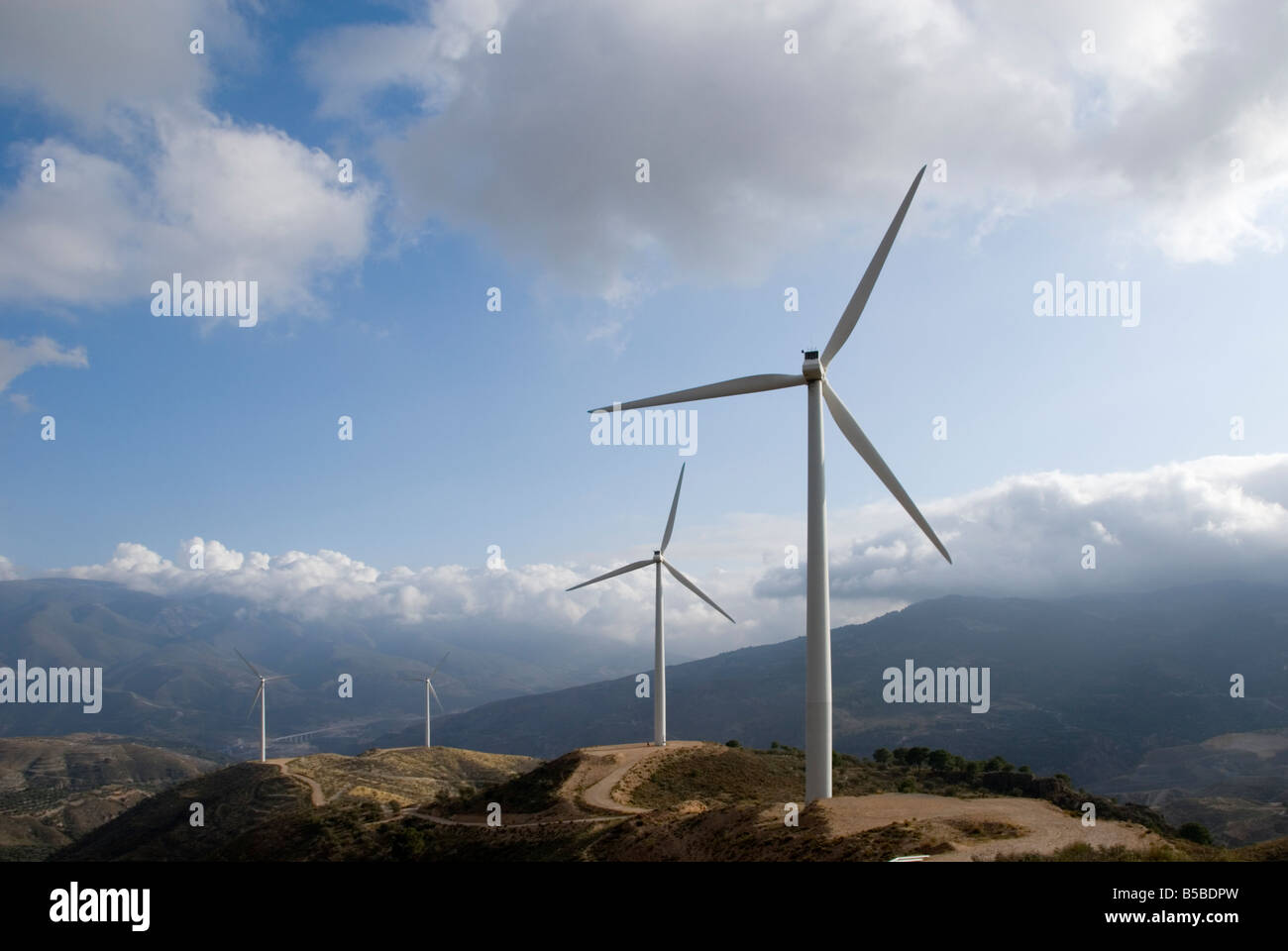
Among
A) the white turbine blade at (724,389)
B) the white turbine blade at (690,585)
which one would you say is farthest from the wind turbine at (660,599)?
the white turbine blade at (724,389)

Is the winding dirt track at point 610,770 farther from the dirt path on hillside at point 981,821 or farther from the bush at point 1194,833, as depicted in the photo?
the bush at point 1194,833

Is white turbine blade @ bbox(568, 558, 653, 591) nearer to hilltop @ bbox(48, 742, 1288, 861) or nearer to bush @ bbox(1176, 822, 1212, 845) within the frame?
hilltop @ bbox(48, 742, 1288, 861)

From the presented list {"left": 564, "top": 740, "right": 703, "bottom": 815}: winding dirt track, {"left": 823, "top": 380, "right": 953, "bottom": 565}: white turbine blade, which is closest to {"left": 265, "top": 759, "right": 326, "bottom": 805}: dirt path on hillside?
{"left": 564, "top": 740, "right": 703, "bottom": 815}: winding dirt track

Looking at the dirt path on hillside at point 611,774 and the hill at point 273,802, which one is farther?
the hill at point 273,802

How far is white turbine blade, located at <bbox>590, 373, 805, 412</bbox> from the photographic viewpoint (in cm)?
5166

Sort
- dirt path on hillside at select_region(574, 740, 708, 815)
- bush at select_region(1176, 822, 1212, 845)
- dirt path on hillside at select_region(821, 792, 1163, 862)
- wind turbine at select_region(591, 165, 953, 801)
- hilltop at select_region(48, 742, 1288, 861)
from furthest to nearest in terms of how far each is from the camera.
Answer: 1. dirt path on hillside at select_region(574, 740, 708, 815)
2. bush at select_region(1176, 822, 1212, 845)
3. wind turbine at select_region(591, 165, 953, 801)
4. hilltop at select_region(48, 742, 1288, 861)
5. dirt path on hillside at select_region(821, 792, 1163, 862)

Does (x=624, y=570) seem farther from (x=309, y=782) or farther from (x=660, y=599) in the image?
(x=309, y=782)

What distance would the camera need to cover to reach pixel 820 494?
45906mm

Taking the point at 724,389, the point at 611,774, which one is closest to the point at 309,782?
the point at 611,774

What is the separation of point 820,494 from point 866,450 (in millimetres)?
5114

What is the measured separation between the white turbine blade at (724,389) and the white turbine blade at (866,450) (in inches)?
94.5

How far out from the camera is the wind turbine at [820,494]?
43969 millimetres
